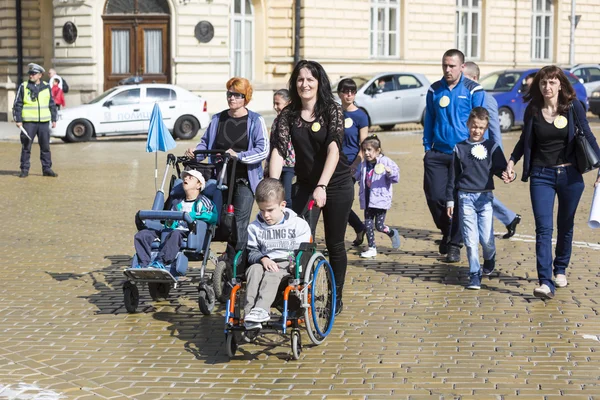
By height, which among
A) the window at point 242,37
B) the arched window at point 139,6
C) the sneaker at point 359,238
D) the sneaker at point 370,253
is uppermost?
the arched window at point 139,6

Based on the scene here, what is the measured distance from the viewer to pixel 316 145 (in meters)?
7.56

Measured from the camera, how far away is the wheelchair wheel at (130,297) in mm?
7930

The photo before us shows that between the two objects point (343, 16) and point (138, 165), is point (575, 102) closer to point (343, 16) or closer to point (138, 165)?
point (138, 165)

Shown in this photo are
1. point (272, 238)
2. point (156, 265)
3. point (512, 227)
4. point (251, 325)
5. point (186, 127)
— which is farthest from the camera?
point (186, 127)

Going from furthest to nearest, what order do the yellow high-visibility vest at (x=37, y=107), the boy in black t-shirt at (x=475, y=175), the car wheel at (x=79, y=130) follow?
the car wheel at (x=79, y=130)
the yellow high-visibility vest at (x=37, y=107)
the boy in black t-shirt at (x=475, y=175)

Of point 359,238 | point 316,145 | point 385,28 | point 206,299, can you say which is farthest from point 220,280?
point 385,28

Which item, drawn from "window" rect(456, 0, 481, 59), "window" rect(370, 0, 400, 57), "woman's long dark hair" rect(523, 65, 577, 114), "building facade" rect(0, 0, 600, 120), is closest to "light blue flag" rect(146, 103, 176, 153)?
"woman's long dark hair" rect(523, 65, 577, 114)

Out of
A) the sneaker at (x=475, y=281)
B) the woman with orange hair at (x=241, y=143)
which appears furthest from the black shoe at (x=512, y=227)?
the woman with orange hair at (x=241, y=143)

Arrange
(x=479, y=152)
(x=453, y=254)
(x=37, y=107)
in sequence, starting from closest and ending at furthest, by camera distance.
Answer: (x=479, y=152), (x=453, y=254), (x=37, y=107)

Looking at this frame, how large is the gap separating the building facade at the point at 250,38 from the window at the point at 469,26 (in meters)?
0.04

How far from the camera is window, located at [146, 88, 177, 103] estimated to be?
83.4ft

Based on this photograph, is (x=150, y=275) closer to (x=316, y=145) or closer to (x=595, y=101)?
(x=316, y=145)

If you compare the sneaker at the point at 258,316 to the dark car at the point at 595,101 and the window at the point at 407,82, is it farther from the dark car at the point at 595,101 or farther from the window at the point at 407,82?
the dark car at the point at 595,101

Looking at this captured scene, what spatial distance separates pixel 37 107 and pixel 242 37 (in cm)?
1792
